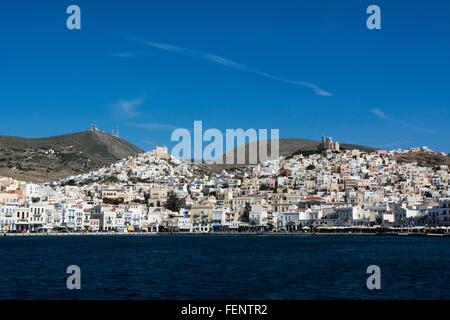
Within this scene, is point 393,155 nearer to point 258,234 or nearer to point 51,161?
point 258,234

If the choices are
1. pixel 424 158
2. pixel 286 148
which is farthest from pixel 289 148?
pixel 424 158

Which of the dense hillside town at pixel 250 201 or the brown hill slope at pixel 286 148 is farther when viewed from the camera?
the brown hill slope at pixel 286 148

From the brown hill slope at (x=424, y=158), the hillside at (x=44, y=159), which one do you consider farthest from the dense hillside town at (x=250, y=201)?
the hillside at (x=44, y=159)

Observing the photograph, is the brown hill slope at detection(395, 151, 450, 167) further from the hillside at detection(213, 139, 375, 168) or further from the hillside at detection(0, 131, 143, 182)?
the hillside at detection(0, 131, 143, 182)

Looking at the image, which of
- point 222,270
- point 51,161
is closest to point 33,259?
point 222,270

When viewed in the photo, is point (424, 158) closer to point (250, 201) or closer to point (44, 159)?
point (250, 201)

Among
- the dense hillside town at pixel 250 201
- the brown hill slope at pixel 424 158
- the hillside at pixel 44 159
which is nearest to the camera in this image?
the dense hillside town at pixel 250 201

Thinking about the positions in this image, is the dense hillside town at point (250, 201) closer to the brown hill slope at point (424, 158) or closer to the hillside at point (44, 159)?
the brown hill slope at point (424, 158)

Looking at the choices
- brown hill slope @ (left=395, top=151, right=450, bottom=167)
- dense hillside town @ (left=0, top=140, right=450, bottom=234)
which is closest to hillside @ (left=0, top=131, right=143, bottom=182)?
dense hillside town @ (left=0, top=140, right=450, bottom=234)
